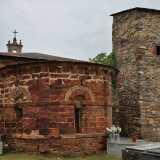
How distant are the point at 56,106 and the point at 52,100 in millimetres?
257

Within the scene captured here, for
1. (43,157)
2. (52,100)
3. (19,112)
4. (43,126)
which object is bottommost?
(43,157)

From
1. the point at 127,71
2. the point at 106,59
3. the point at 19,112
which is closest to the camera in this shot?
the point at 19,112

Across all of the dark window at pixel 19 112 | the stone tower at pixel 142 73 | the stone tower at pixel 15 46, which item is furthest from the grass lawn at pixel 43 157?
the stone tower at pixel 15 46

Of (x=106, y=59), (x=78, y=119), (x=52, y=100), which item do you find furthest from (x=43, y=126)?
(x=106, y=59)

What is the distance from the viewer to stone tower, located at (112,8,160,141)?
19047 mm

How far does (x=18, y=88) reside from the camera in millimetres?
14695

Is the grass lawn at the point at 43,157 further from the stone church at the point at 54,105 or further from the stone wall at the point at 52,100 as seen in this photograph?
the stone wall at the point at 52,100

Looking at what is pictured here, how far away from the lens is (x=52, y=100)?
1392 centimetres

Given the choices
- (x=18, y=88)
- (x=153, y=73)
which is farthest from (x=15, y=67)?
(x=153, y=73)

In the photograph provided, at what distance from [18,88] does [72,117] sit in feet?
7.73

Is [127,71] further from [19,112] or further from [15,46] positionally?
[15,46]

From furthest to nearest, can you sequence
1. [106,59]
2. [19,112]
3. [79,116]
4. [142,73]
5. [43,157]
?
[106,59]
[142,73]
[19,112]
[79,116]
[43,157]

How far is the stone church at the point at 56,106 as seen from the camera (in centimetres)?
1390

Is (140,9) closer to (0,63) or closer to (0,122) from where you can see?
(0,63)
